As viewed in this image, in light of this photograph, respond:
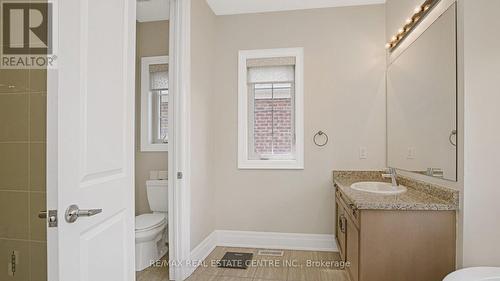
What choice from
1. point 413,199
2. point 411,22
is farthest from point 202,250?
point 411,22

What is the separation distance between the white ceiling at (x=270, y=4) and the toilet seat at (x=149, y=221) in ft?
7.54

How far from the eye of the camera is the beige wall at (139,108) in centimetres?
334

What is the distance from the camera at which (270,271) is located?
2.64m

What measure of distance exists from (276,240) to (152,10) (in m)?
2.87

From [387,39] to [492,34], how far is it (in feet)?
4.57

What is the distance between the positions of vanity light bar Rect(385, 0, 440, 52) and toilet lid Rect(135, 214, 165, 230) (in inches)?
111

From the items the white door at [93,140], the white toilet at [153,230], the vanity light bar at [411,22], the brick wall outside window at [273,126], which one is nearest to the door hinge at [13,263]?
the white door at [93,140]

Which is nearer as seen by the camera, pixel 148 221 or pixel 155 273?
pixel 155 273

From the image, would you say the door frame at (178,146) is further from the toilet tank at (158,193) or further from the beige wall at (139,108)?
the beige wall at (139,108)

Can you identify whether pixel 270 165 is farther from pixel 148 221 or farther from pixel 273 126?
pixel 148 221

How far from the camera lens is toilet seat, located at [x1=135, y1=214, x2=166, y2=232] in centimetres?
263

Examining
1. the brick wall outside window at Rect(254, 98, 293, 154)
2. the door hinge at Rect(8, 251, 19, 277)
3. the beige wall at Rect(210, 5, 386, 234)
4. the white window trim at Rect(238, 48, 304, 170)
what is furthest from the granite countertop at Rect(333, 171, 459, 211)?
the door hinge at Rect(8, 251, 19, 277)

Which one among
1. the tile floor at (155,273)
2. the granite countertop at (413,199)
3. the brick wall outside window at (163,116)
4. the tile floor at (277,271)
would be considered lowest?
the tile floor at (277,271)

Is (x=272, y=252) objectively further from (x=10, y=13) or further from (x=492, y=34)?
(x=10, y=13)
